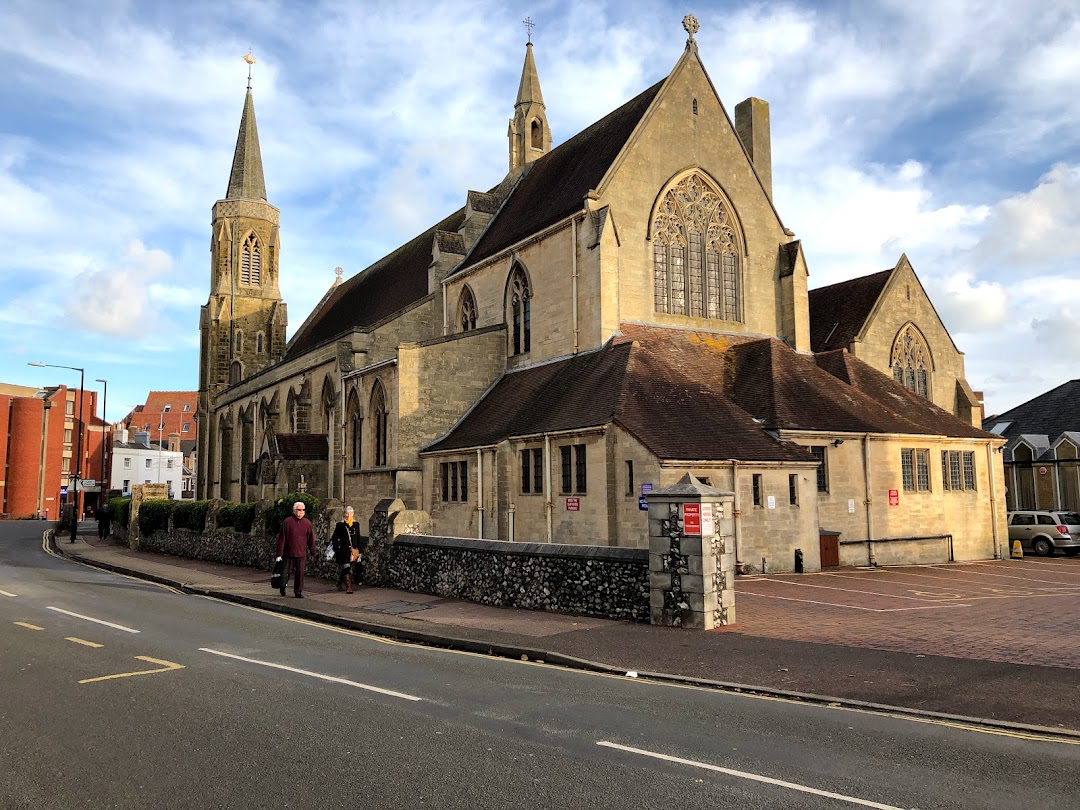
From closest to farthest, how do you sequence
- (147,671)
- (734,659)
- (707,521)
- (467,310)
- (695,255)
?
(147,671) → (734,659) → (707,521) → (695,255) → (467,310)

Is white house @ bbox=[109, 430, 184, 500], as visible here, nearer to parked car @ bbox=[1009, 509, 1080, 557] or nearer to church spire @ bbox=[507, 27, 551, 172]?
church spire @ bbox=[507, 27, 551, 172]

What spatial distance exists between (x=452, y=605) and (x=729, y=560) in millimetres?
5497

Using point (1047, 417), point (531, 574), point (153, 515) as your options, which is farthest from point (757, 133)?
point (153, 515)

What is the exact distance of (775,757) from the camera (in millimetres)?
6375

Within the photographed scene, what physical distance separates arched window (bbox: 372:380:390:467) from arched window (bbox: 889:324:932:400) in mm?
19450

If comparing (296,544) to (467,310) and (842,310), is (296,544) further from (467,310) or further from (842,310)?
(842,310)

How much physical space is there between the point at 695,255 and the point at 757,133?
771cm

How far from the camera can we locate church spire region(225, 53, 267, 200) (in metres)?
58.2

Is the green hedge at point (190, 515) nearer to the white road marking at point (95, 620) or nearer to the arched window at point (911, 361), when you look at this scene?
the white road marking at point (95, 620)

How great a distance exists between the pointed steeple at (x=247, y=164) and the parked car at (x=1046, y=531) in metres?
50.4

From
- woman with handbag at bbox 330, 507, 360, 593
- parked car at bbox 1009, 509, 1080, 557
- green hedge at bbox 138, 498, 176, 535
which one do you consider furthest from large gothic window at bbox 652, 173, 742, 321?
green hedge at bbox 138, 498, 176, 535

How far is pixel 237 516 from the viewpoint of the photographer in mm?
26297

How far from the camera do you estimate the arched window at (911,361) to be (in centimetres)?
3234

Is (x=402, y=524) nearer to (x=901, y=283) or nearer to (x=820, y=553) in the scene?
(x=820, y=553)
